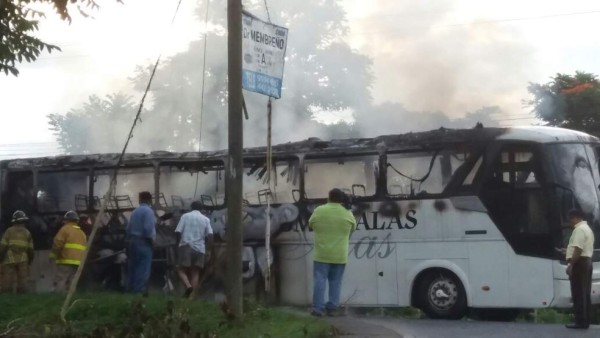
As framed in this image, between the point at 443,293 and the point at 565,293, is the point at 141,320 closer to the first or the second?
the point at 443,293

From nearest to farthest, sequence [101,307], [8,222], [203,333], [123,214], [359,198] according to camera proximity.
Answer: [203,333] → [101,307] → [359,198] → [123,214] → [8,222]

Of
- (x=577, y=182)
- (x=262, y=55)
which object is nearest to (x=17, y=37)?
(x=262, y=55)

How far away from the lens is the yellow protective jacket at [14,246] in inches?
659

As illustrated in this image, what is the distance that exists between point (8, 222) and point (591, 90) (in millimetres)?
21261

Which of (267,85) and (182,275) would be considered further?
(182,275)

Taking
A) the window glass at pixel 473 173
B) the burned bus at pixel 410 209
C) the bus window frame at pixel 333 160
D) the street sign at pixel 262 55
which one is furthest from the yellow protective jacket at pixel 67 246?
the window glass at pixel 473 173

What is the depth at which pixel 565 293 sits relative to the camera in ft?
48.0

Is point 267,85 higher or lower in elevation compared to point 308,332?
higher

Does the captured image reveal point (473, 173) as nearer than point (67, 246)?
Yes

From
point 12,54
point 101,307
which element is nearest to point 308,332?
point 101,307

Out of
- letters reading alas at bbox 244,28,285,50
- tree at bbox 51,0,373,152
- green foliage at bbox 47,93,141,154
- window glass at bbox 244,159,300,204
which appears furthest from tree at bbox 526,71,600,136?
letters reading alas at bbox 244,28,285,50

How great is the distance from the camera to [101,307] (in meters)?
11.7

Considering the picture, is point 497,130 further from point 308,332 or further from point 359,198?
point 308,332

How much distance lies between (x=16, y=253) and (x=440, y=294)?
6.71 metres
